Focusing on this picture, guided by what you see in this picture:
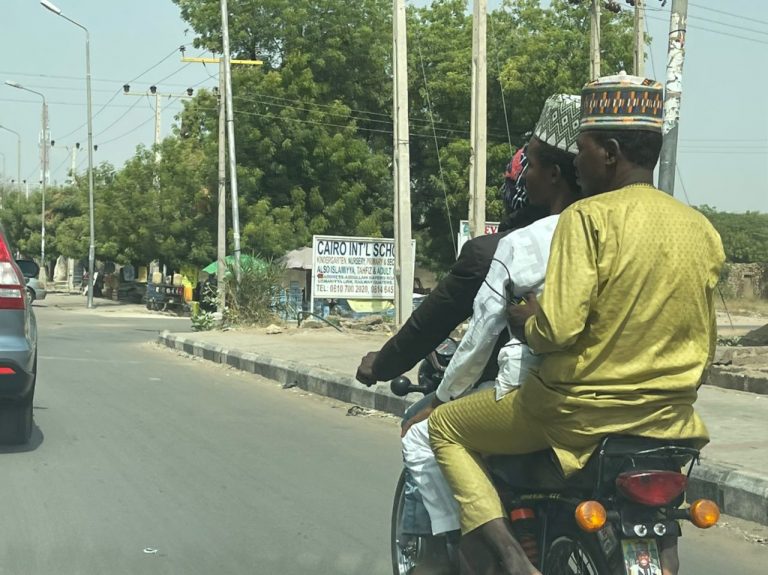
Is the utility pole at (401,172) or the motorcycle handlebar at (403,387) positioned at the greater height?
the utility pole at (401,172)

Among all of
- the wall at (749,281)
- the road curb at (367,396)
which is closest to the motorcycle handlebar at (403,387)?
the road curb at (367,396)

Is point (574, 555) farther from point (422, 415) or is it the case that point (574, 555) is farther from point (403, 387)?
point (403, 387)

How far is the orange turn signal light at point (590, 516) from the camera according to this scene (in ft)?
8.62

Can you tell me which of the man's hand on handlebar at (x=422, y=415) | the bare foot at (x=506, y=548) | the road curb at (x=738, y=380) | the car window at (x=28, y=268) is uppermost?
the car window at (x=28, y=268)

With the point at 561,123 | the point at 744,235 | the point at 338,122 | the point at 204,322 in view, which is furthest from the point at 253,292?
the point at 744,235

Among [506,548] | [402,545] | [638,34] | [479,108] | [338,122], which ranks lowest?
[402,545]

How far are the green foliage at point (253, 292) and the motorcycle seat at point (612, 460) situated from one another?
18.0 metres

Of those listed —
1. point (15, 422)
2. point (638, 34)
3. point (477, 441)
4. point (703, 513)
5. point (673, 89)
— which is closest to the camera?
point (703, 513)

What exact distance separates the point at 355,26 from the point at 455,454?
34.1 m

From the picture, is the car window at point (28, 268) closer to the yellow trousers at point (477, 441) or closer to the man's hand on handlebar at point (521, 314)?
the yellow trousers at point (477, 441)

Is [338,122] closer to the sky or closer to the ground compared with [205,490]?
closer to the sky

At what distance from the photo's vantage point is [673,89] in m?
8.92

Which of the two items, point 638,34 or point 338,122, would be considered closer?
point 638,34

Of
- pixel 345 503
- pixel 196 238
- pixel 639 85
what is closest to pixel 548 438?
pixel 639 85
